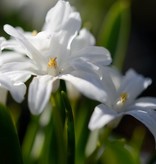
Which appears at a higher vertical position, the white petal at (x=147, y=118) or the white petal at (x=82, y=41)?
the white petal at (x=82, y=41)

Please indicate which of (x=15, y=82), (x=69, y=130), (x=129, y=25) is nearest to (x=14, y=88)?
(x=15, y=82)

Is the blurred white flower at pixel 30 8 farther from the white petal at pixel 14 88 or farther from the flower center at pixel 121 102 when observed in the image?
the white petal at pixel 14 88

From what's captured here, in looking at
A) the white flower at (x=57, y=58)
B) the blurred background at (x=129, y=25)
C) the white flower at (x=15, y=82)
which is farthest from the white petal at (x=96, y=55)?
the blurred background at (x=129, y=25)

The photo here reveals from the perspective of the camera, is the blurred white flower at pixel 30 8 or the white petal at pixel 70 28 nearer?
the white petal at pixel 70 28

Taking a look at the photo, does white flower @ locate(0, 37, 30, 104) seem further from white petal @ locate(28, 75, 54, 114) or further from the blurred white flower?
the blurred white flower

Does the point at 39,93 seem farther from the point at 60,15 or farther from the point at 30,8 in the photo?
the point at 30,8

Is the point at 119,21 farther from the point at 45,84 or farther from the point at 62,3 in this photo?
the point at 45,84

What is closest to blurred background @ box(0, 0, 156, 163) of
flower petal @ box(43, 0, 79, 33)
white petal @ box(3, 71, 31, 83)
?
flower petal @ box(43, 0, 79, 33)
